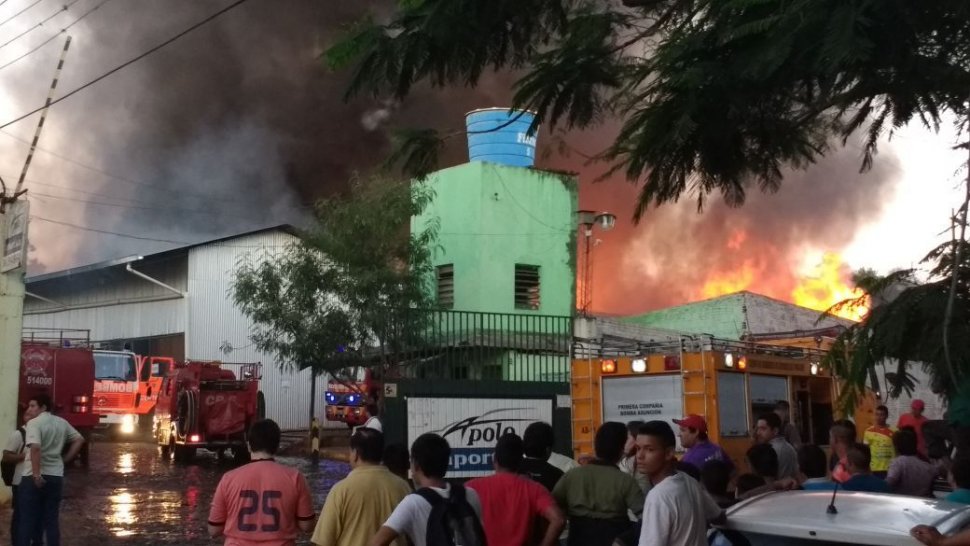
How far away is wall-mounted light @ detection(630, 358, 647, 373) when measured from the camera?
12.3 metres

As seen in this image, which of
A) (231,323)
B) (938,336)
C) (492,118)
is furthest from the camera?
(231,323)

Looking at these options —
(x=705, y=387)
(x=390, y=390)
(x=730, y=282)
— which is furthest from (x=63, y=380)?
(x=730, y=282)

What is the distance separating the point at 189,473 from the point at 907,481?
1594 centimetres

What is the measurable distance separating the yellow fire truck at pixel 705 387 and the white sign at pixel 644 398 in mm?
11

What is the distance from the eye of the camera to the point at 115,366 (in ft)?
95.4

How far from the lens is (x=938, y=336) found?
14.0 feet

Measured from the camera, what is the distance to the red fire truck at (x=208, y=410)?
22.3m

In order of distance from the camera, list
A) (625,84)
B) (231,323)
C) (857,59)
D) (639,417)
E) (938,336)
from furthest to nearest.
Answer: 1. (231,323)
2. (639,417)
3. (625,84)
4. (938,336)
5. (857,59)

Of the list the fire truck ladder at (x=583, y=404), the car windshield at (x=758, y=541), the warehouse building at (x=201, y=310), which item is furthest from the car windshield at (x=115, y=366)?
the car windshield at (x=758, y=541)

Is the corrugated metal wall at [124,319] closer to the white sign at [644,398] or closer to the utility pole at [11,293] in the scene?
the utility pole at [11,293]

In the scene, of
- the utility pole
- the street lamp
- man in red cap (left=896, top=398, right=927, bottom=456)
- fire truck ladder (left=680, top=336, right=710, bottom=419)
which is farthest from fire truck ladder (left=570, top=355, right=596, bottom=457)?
the street lamp

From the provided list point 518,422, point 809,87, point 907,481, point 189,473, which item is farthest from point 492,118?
point 809,87

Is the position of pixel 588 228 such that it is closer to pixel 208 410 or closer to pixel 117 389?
pixel 208 410

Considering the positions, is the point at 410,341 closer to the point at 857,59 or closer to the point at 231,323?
the point at 857,59
